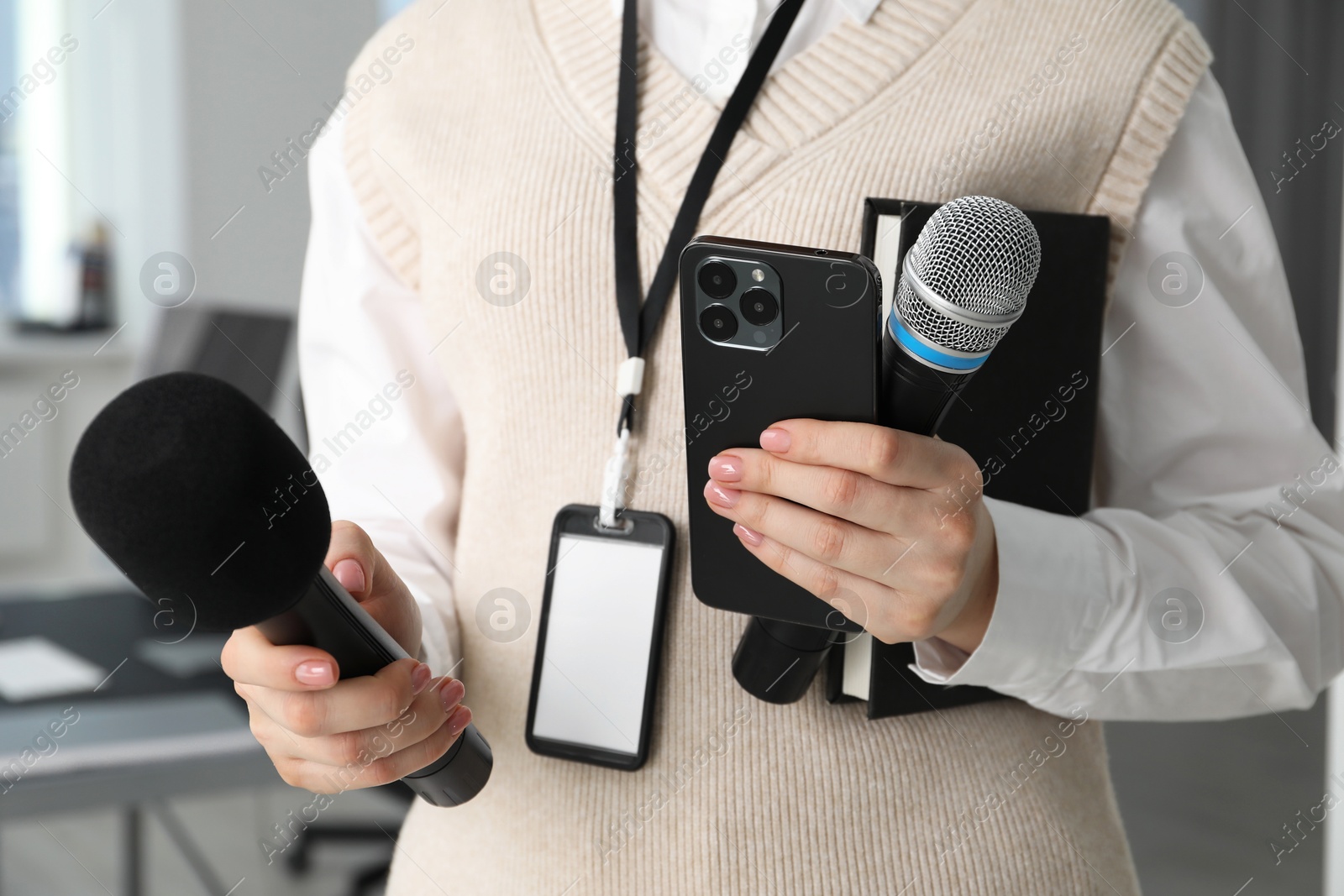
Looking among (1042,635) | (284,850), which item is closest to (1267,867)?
(284,850)

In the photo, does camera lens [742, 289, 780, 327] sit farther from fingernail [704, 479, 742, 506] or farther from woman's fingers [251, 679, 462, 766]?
woman's fingers [251, 679, 462, 766]

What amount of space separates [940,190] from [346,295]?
1.49 feet

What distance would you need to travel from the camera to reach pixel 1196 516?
2.40 ft

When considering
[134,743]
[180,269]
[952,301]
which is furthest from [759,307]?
[180,269]

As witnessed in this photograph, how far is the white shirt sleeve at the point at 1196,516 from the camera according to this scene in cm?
66

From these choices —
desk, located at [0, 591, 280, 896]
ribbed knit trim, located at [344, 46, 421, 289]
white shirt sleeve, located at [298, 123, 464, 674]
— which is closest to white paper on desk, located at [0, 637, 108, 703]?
desk, located at [0, 591, 280, 896]

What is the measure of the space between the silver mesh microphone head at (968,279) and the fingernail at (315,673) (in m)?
0.30

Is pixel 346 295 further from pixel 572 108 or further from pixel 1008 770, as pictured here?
pixel 1008 770

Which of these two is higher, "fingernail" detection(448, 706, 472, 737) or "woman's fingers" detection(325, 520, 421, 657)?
"woman's fingers" detection(325, 520, 421, 657)

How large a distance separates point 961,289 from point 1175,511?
1.34 ft

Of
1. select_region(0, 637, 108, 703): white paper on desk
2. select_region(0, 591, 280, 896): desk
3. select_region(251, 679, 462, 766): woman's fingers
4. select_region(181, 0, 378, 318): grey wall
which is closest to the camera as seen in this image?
select_region(251, 679, 462, 766): woman's fingers

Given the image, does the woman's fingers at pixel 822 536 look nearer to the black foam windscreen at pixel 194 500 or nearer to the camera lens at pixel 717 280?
the camera lens at pixel 717 280

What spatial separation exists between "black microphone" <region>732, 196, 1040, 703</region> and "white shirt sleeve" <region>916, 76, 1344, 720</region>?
0.17m

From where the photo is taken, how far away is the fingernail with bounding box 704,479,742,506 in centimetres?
53
